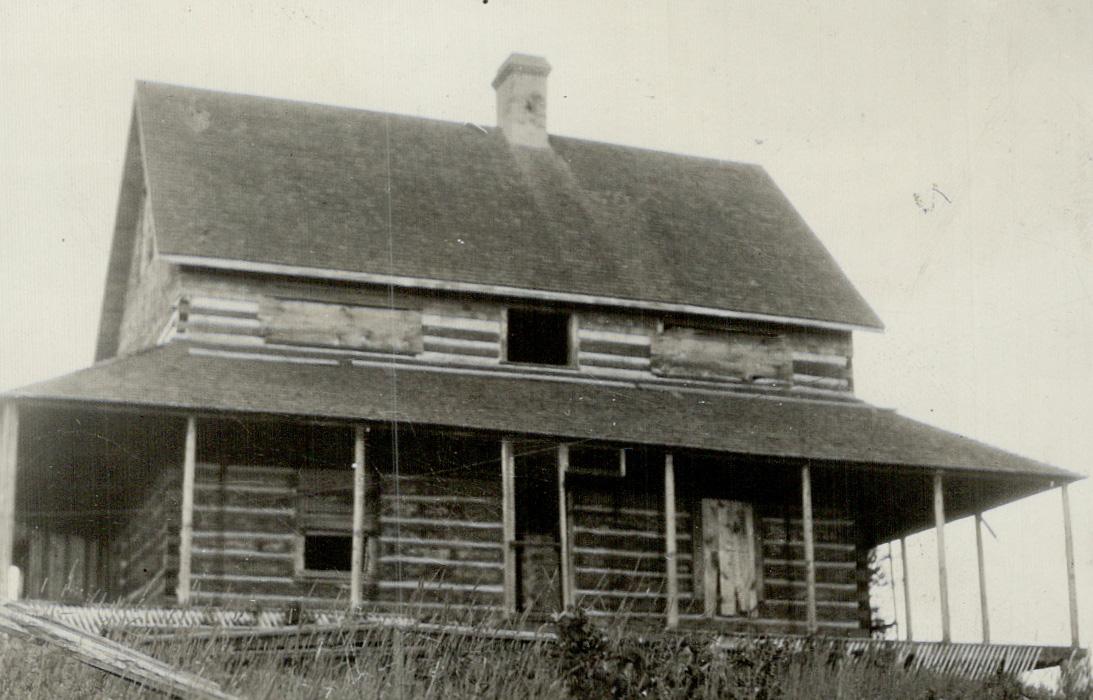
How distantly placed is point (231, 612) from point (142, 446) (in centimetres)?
395

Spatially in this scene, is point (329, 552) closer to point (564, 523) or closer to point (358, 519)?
point (358, 519)

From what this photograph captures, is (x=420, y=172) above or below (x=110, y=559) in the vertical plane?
above

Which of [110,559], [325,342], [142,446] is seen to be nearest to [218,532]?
[142,446]

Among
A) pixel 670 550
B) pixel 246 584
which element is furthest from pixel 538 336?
pixel 246 584

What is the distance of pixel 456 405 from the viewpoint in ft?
73.8

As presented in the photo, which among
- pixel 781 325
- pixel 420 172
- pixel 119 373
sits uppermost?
pixel 420 172

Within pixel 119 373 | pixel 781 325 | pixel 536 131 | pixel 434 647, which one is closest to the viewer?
pixel 434 647

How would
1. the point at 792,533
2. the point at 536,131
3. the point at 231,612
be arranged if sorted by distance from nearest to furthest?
the point at 231,612 < the point at 792,533 < the point at 536,131

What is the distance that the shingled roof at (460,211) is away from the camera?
965 inches

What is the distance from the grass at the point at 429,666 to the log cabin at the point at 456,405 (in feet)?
23.0

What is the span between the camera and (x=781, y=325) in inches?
1051

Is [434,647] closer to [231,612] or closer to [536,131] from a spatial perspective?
[231,612]

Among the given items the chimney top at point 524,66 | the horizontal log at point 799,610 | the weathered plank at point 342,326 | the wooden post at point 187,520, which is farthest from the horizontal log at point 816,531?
the chimney top at point 524,66

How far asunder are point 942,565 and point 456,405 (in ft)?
24.3
